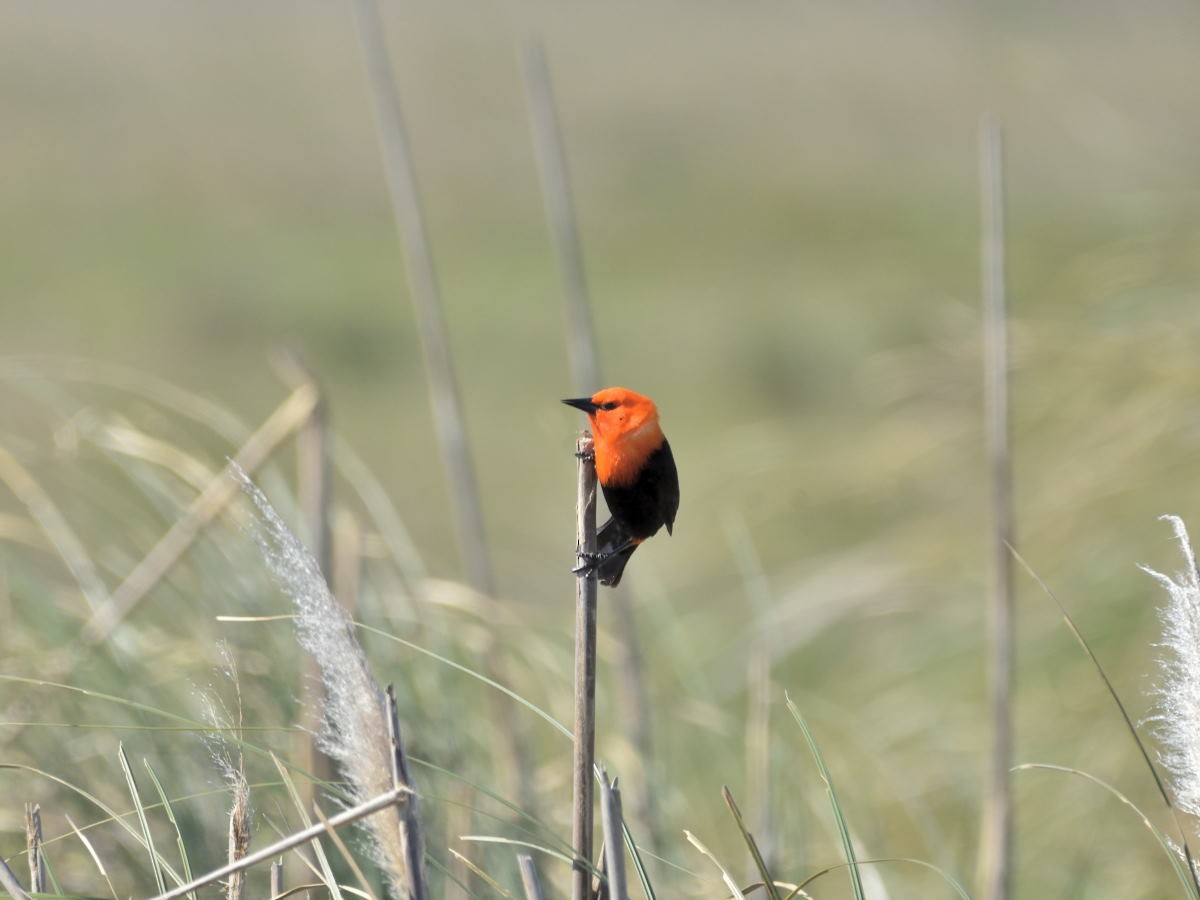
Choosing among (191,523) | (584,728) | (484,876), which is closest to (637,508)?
(584,728)

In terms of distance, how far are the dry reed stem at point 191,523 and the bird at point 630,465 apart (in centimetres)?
68

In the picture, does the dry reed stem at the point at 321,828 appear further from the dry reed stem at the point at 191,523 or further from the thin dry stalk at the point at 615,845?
the dry reed stem at the point at 191,523

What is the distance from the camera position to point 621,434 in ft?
2.83

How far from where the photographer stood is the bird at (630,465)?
86 cm

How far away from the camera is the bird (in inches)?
33.9

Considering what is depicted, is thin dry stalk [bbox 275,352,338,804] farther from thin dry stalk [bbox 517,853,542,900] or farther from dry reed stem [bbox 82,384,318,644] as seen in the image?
thin dry stalk [bbox 517,853,542,900]

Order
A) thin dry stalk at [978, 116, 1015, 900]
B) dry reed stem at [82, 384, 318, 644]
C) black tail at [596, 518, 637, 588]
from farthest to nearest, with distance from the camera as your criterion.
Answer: dry reed stem at [82, 384, 318, 644] → thin dry stalk at [978, 116, 1015, 900] → black tail at [596, 518, 637, 588]

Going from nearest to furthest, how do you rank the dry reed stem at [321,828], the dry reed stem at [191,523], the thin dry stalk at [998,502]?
the dry reed stem at [321,828], the thin dry stalk at [998,502], the dry reed stem at [191,523]

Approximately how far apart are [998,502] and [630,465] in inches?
27.7

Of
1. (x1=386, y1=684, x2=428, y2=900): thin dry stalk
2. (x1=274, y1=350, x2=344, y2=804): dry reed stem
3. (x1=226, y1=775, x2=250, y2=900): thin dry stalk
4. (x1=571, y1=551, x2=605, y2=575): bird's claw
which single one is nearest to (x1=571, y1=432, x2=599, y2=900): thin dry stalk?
(x1=571, y1=551, x2=605, y2=575): bird's claw

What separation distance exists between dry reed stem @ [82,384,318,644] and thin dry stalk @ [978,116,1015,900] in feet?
2.74

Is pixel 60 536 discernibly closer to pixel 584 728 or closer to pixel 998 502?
pixel 584 728

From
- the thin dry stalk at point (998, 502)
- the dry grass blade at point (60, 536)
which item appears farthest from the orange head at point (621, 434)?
the dry grass blade at point (60, 536)

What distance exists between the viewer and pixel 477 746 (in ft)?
5.73
